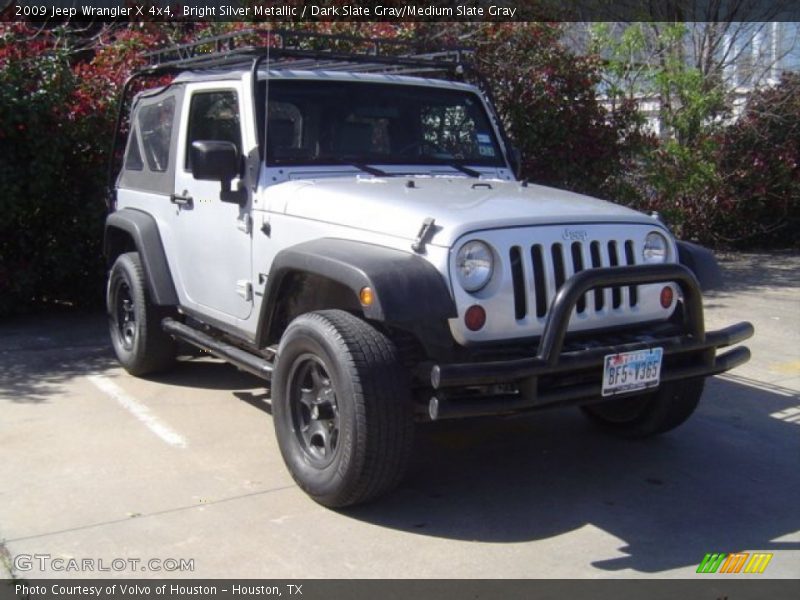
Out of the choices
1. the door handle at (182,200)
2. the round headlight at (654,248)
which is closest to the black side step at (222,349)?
the door handle at (182,200)

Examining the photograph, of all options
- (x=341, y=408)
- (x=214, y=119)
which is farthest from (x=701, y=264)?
(x=214, y=119)

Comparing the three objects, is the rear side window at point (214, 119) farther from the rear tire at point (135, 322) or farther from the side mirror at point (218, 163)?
the rear tire at point (135, 322)

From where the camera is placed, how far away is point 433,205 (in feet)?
14.7

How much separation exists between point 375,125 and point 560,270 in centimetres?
184

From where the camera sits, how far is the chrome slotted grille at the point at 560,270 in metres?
4.26

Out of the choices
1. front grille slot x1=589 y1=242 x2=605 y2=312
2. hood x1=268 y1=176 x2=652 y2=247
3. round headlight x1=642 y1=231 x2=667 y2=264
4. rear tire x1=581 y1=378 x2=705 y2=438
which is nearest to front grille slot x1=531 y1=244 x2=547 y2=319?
hood x1=268 y1=176 x2=652 y2=247

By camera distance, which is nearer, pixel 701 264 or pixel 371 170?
pixel 701 264

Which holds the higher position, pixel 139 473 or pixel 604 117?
pixel 604 117

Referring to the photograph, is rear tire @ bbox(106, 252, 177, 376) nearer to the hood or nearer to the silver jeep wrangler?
the silver jeep wrangler

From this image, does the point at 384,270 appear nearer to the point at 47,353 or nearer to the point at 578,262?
the point at 578,262

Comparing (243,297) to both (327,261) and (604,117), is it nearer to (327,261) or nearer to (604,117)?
(327,261)
